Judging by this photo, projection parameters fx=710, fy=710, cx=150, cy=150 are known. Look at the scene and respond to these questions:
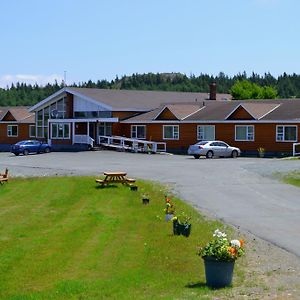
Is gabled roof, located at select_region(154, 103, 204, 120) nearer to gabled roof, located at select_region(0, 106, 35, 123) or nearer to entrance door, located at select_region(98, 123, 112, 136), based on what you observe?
entrance door, located at select_region(98, 123, 112, 136)

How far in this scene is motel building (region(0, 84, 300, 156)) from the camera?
54.9 m

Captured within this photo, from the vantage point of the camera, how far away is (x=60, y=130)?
70.7 metres

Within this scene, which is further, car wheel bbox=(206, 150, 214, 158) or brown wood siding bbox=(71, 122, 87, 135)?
brown wood siding bbox=(71, 122, 87, 135)

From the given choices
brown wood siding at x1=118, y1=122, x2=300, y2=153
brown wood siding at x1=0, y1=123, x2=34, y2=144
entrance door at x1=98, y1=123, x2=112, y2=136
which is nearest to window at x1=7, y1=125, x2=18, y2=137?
brown wood siding at x1=0, y1=123, x2=34, y2=144

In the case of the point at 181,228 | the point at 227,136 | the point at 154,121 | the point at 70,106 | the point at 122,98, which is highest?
the point at 122,98

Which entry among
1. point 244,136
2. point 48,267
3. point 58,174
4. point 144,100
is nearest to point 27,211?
point 48,267

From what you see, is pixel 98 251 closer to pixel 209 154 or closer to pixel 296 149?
pixel 209 154

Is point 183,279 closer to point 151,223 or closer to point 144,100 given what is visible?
point 151,223

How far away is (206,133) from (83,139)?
44.1ft

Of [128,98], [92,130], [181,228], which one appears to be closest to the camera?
[181,228]

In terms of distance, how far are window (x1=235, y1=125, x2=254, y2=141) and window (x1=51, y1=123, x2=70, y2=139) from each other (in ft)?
64.9

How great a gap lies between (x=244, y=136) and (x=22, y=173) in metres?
23.0

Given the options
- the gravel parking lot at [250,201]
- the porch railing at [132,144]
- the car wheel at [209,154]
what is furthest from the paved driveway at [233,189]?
the porch railing at [132,144]

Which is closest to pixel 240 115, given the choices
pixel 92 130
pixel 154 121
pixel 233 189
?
pixel 154 121
